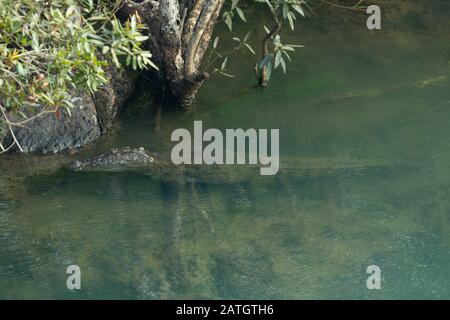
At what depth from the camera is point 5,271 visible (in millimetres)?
4516

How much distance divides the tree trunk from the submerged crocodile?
2.48ft

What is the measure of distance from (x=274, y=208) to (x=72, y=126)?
64.7 inches

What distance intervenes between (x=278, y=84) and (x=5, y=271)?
2758 millimetres

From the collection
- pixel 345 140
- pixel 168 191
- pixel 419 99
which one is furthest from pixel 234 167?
pixel 419 99

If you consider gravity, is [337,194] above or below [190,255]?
above

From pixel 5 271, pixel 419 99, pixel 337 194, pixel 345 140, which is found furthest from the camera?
pixel 419 99

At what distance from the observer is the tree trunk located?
5.73 metres

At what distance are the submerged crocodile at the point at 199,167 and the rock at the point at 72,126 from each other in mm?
336

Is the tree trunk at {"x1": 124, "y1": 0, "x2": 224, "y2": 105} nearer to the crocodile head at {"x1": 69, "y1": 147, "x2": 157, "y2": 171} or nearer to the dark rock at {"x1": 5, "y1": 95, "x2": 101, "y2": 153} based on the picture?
the dark rock at {"x1": 5, "y1": 95, "x2": 101, "y2": 153}
